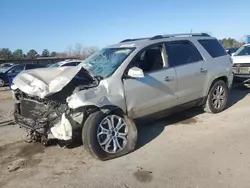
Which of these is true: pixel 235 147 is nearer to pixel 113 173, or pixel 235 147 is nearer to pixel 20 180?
pixel 113 173

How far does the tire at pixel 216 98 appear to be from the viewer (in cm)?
680

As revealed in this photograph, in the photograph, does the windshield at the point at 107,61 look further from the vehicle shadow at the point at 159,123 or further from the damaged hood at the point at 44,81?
the vehicle shadow at the point at 159,123

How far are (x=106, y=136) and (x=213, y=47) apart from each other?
12.4 feet

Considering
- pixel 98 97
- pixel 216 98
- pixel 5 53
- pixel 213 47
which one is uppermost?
pixel 213 47

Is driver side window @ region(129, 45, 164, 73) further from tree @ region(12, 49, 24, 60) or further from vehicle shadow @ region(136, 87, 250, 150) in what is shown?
tree @ region(12, 49, 24, 60)

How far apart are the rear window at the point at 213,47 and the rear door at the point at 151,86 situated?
148cm

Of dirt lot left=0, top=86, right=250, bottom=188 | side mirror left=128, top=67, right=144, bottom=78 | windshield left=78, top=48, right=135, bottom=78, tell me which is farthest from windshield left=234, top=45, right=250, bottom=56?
side mirror left=128, top=67, right=144, bottom=78

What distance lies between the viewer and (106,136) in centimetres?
461

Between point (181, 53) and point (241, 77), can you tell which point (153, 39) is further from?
point (241, 77)

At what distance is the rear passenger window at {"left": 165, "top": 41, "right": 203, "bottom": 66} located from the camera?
231 inches

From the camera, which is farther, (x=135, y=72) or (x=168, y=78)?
(x=168, y=78)

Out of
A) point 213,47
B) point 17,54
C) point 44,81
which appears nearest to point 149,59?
point 44,81

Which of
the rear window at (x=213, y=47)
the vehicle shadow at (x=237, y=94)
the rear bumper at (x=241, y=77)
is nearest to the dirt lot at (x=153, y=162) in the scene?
the rear window at (x=213, y=47)

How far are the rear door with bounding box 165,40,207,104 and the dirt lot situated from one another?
672 millimetres
